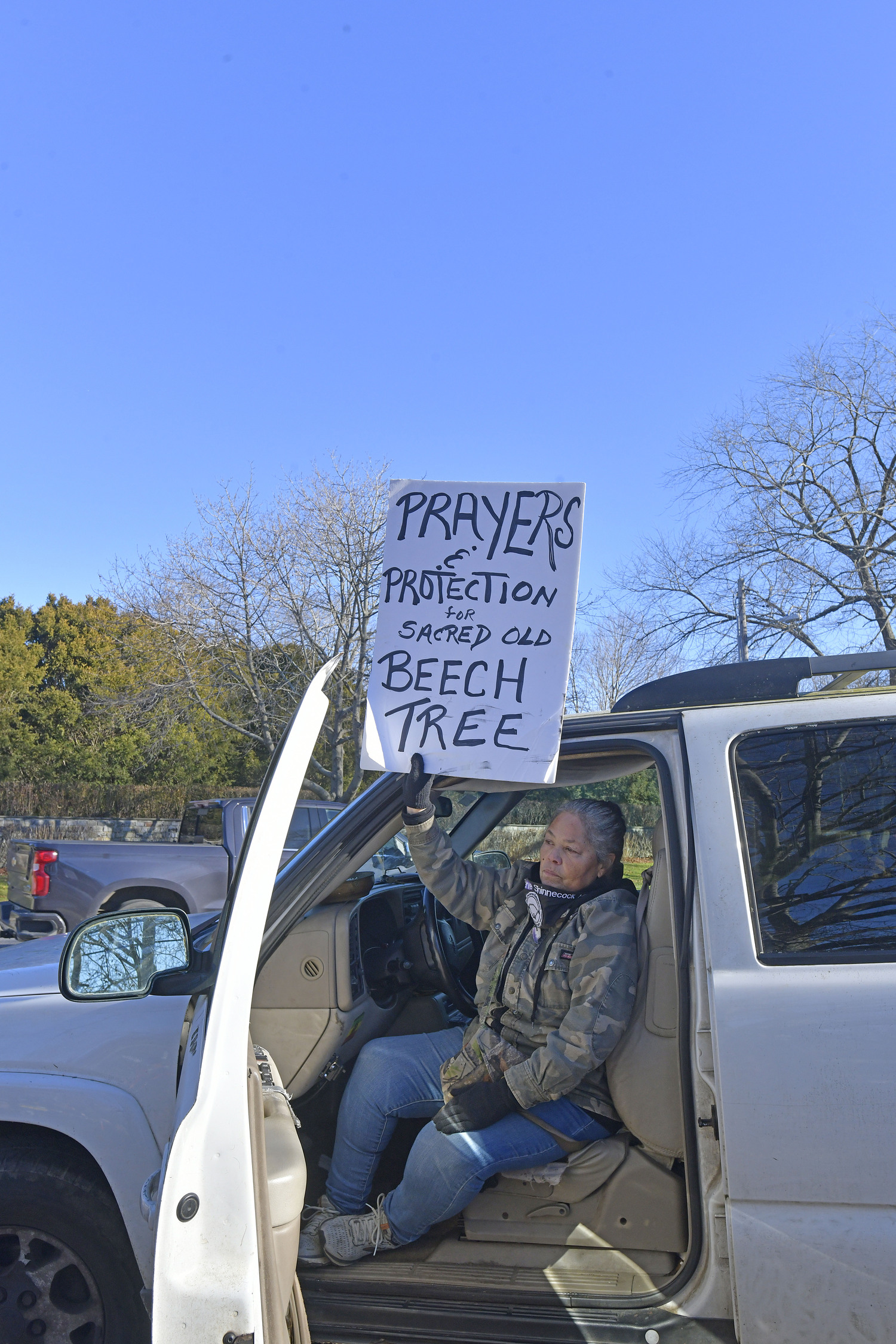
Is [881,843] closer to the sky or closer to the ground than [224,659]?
closer to the ground

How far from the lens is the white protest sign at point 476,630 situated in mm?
2428

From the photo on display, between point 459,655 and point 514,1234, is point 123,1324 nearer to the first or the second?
point 514,1234

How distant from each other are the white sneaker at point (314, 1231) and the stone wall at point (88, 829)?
18.4m

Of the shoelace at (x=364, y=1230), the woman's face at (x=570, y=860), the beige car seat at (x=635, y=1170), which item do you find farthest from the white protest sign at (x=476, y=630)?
the shoelace at (x=364, y=1230)

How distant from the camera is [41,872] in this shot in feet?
30.3

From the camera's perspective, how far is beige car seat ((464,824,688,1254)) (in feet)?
7.61

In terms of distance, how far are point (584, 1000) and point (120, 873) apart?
26.6ft

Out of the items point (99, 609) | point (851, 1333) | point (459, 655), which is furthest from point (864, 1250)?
point (99, 609)

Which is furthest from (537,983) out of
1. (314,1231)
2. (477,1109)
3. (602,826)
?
(314,1231)

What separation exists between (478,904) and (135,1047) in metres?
1.01

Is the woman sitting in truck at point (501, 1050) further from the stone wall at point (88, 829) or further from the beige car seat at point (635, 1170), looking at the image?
the stone wall at point (88, 829)

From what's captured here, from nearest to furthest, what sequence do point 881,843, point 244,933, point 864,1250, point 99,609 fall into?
point 244,933
point 864,1250
point 881,843
point 99,609

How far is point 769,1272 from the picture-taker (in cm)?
193

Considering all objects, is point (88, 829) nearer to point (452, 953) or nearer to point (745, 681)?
point (452, 953)
